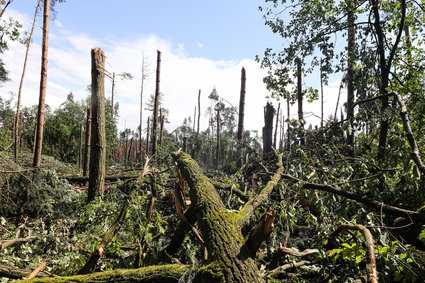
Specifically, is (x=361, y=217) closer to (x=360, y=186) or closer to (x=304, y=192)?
(x=304, y=192)

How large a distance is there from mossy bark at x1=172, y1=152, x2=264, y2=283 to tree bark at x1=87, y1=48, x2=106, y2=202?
4051mm

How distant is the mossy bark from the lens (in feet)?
5.07

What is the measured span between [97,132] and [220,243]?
5028 millimetres

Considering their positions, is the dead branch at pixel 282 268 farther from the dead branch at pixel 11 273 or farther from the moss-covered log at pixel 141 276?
the dead branch at pixel 11 273

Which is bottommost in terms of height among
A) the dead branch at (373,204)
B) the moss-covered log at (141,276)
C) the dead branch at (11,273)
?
the dead branch at (11,273)

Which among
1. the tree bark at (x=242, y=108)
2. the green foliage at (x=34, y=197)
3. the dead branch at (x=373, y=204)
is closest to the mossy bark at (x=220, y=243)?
the dead branch at (x=373, y=204)

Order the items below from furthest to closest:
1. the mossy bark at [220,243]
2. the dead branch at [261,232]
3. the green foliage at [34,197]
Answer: the green foliage at [34,197] → the dead branch at [261,232] → the mossy bark at [220,243]

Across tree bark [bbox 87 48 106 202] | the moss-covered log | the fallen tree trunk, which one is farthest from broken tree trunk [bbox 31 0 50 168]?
the fallen tree trunk

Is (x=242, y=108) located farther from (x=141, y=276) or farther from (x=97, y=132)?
(x=141, y=276)

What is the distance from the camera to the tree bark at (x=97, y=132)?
596 cm

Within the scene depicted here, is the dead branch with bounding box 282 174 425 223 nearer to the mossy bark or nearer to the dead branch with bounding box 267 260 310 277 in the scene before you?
the dead branch with bounding box 267 260 310 277

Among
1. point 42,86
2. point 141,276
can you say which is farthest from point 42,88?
point 141,276

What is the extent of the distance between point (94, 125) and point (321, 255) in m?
5.26

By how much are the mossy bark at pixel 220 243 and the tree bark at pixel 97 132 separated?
4051 millimetres
